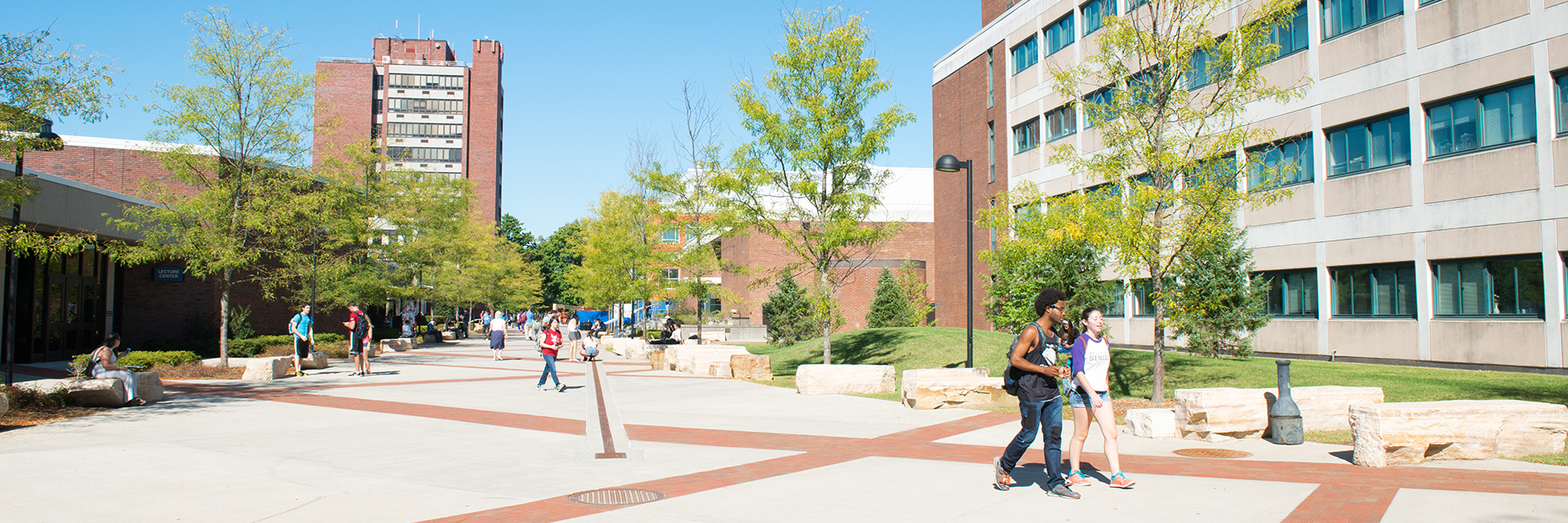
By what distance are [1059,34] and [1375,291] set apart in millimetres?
16040

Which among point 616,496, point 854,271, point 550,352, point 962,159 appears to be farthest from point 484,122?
point 616,496

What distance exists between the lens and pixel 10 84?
11922 millimetres

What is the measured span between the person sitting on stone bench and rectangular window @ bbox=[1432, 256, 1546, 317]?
81.5 ft

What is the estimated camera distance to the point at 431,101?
96.2 metres

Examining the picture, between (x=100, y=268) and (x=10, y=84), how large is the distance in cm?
1556

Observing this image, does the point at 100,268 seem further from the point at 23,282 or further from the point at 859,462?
the point at 859,462

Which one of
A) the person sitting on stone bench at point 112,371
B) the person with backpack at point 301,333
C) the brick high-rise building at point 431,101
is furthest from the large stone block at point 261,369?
the brick high-rise building at point 431,101

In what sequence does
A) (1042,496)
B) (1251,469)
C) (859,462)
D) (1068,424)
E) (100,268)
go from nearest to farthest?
(1042,496) < (1251,469) < (859,462) < (1068,424) < (100,268)

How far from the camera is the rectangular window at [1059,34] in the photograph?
32.9 m

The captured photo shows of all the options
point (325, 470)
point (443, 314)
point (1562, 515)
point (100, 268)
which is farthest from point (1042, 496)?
point (443, 314)

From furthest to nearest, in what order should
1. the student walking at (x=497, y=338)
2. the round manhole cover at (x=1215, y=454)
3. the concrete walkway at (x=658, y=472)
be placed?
the student walking at (x=497, y=338) → the round manhole cover at (x=1215, y=454) → the concrete walkway at (x=658, y=472)

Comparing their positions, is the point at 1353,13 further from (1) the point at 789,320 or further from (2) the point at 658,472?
(2) the point at 658,472

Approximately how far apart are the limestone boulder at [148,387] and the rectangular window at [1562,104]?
25.2 metres

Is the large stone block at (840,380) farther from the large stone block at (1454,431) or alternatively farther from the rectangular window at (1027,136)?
the rectangular window at (1027,136)
